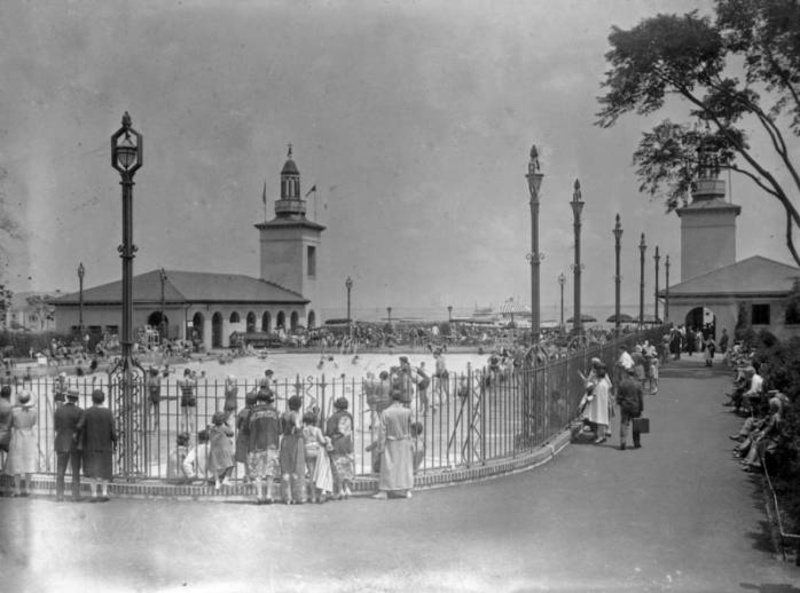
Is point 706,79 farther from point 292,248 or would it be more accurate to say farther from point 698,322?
point 292,248

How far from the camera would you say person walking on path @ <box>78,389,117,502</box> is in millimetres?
10359

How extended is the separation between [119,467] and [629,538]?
264 inches

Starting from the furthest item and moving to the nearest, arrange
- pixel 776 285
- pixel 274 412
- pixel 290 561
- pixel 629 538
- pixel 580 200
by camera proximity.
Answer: pixel 776 285, pixel 580 200, pixel 274 412, pixel 629 538, pixel 290 561

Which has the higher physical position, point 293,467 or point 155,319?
point 155,319

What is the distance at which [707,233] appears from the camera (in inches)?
2354

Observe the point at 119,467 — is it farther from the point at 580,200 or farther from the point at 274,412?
the point at 580,200

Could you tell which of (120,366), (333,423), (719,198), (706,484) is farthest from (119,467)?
(719,198)

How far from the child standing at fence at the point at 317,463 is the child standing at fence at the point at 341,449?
0.40 ft

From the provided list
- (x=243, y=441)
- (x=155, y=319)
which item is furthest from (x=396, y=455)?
(x=155, y=319)

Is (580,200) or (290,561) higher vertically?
(580,200)

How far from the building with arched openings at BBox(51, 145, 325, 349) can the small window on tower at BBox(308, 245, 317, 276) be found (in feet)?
0.28

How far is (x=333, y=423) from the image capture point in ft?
35.0

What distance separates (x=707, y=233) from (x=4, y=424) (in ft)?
185

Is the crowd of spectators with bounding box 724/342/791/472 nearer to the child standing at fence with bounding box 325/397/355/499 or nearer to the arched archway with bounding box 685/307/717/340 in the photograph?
the child standing at fence with bounding box 325/397/355/499
